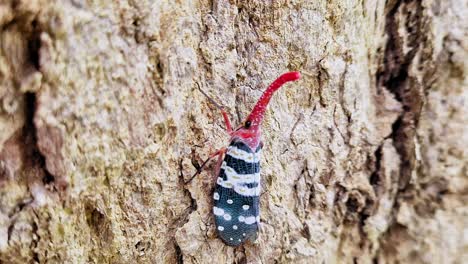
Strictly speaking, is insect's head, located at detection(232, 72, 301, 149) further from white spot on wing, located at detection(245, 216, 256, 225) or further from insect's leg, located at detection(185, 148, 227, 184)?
white spot on wing, located at detection(245, 216, 256, 225)

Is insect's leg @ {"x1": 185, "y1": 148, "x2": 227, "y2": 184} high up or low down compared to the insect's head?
down

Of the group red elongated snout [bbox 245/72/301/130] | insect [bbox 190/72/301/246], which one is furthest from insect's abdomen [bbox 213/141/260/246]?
red elongated snout [bbox 245/72/301/130]

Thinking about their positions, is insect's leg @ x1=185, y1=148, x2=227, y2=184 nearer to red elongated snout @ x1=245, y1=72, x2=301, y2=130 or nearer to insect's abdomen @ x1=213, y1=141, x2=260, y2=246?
insect's abdomen @ x1=213, y1=141, x2=260, y2=246

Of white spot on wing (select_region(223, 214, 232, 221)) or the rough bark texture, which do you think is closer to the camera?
the rough bark texture

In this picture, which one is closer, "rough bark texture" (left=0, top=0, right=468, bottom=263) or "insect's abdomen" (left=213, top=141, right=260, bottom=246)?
"rough bark texture" (left=0, top=0, right=468, bottom=263)

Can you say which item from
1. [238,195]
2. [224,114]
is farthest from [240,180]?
[224,114]

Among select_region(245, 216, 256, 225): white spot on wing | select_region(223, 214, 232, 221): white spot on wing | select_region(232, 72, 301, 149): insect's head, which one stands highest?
select_region(232, 72, 301, 149): insect's head

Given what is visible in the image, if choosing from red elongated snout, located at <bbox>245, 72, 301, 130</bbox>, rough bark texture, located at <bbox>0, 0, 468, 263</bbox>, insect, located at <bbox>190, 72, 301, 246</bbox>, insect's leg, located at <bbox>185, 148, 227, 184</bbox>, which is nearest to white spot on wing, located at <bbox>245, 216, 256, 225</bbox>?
insect, located at <bbox>190, 72, 301, 246</bbox>

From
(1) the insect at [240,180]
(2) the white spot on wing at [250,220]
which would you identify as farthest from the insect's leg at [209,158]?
(2) the white spot on wing at [250,220]

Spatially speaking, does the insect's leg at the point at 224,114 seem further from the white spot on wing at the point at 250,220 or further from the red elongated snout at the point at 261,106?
the white spot on wing at the point at 250,220

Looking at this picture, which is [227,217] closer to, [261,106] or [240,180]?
[240,180]
